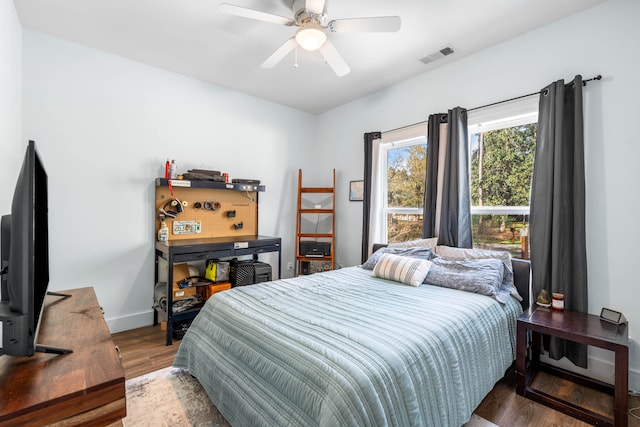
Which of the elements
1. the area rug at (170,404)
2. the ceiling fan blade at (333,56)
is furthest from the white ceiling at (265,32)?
the area rug at (170,404)

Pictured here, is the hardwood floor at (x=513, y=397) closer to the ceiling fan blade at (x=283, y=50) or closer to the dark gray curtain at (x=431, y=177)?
the dark gray curtain at (x=431, y=177)

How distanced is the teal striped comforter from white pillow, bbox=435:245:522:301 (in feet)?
0.63

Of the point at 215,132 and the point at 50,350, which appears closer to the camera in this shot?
the point at 50,350

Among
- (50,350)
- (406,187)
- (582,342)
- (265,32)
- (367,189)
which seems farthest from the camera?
(367,189)

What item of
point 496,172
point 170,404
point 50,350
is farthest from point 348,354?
point 496,172

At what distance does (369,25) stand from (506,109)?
1492 millimetres

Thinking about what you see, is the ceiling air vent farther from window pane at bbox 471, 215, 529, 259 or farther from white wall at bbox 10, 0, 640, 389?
window pane at bbox 471, 215, 529, 259

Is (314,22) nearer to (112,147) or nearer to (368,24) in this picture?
(368,24)

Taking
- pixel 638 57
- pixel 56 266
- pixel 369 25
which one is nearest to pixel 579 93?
pixel 638 57

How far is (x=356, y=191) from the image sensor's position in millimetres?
3994

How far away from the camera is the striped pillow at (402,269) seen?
248cm

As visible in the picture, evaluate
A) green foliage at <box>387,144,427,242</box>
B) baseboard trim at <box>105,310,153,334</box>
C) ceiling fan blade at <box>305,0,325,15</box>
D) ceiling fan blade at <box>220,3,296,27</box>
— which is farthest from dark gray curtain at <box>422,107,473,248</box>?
baseboard trim at <box>105,310,153,334</box>

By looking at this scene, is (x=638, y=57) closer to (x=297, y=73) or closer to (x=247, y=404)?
(x=297, y=73)

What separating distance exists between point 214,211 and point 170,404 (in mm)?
2119
